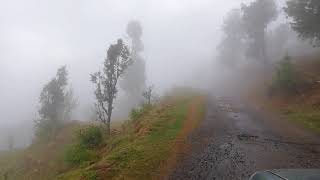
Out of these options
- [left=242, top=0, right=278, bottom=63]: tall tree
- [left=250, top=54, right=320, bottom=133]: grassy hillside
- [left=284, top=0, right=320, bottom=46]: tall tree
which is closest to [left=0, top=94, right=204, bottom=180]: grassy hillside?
[left=250, top=54, right=320, bottom=133]: grassy hillside

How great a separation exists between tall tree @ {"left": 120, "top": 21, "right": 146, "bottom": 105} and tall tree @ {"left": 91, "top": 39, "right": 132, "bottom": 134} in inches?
1597

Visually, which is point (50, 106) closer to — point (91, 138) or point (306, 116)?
point (91, 138)

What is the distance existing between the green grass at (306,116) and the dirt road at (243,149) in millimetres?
873

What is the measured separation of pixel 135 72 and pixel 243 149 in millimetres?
56777

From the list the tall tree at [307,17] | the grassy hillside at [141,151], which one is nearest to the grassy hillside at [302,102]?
the tall tree at [307,17]

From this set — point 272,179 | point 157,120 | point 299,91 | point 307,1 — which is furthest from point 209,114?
point 272,179

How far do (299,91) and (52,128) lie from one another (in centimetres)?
3150

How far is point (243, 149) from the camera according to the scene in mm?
17219

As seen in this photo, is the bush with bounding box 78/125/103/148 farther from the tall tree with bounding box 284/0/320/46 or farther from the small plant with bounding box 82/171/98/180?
the tall tree with bounding box 284/0/320/46

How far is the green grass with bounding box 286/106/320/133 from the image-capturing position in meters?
22.6

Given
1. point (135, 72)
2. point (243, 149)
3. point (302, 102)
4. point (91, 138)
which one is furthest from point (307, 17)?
point (135, 72)

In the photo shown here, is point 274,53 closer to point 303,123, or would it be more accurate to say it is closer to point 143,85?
point 143,85

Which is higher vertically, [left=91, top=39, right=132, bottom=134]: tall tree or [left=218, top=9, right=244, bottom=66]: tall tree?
[left=218, top=9, right=244, bottom=66]: tall tree

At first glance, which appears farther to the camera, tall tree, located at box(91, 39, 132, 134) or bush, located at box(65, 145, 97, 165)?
tall tree, located at box(91, 39, 132, 134)
